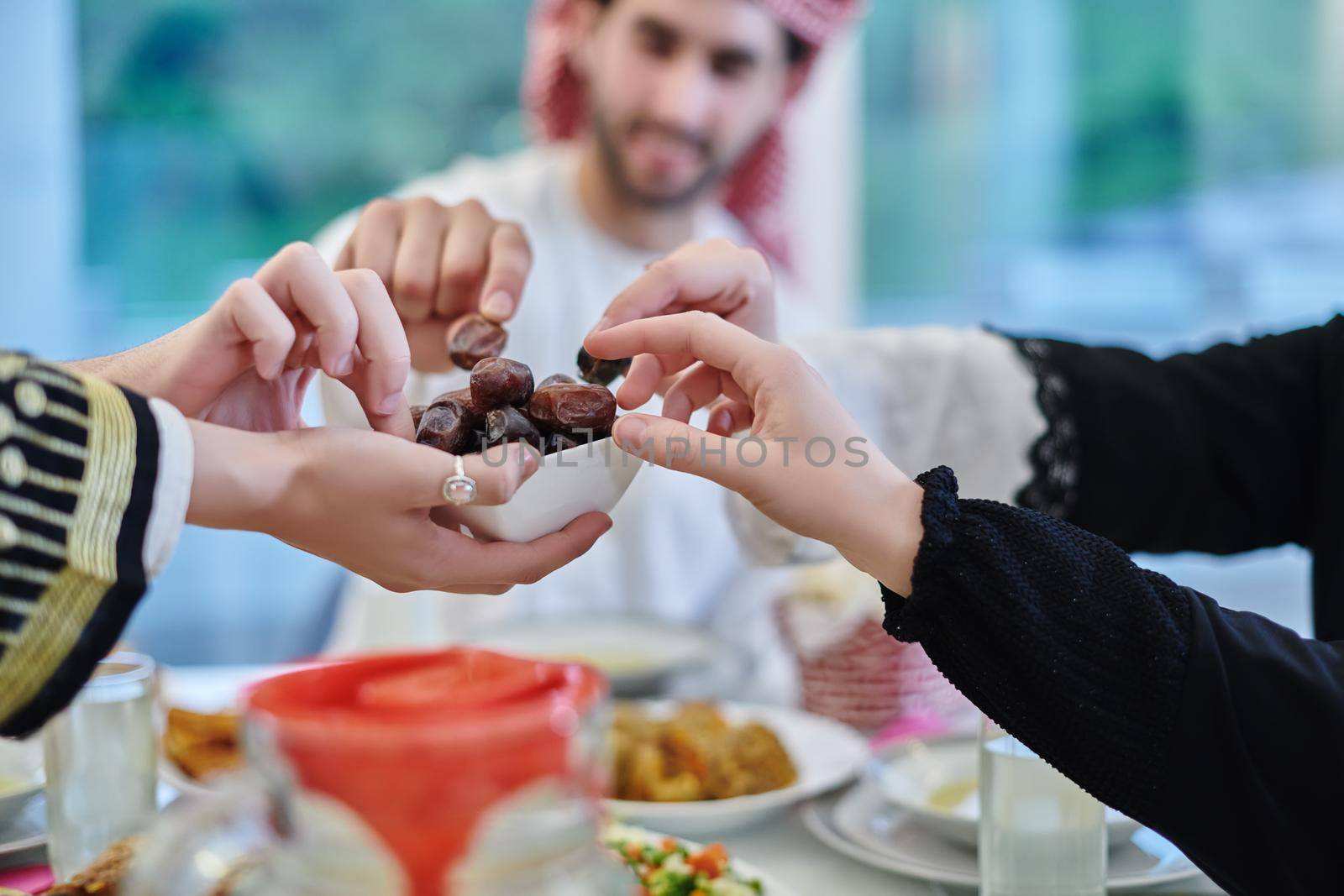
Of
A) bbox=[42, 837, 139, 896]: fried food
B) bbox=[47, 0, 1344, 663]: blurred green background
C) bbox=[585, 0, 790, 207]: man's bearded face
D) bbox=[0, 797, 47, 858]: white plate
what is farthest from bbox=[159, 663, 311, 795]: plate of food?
bbox=[47, 0, 1344, 663]: blurred green background

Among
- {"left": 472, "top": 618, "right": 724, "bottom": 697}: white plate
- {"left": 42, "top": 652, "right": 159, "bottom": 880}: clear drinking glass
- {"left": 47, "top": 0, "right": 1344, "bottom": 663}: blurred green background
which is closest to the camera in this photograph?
{"left": 42, "top": 652, "right": 159, "bottom": 880}: clear drinking glass

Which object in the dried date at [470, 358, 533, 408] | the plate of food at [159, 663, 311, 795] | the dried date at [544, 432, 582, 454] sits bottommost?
the plate of food at [159, 663, 311, 795]

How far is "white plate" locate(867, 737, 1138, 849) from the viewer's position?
1018 mm

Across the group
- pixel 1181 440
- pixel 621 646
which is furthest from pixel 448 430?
pixel 621 646

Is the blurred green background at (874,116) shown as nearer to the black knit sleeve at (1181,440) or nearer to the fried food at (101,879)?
the black knit sleeve at (1181,440)

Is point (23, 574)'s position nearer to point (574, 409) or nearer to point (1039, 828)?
point (574, 409)

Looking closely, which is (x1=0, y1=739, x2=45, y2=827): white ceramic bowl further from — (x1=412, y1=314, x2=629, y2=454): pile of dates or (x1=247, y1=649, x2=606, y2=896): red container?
(x1=247, y1=649, x2=606, y2=896): red container

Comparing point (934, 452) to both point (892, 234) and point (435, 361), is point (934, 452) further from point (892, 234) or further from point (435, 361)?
point (892, 234)

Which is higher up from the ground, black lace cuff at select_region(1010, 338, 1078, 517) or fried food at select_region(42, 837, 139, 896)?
black lace cuff at select_region(1010, 338, 1078, 517)

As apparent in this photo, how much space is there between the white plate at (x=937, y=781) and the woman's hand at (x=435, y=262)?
0.60m

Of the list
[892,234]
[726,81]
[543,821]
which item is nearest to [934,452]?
[543,821]

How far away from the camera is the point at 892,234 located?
3941 millimetres

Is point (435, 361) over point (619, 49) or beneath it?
beneath

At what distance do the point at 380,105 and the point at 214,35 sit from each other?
1.80ft
